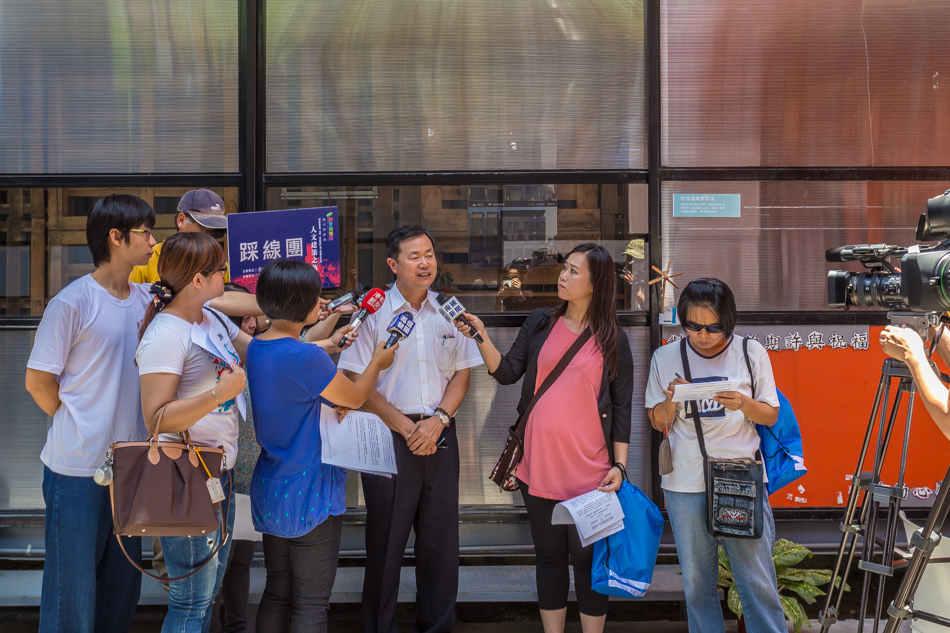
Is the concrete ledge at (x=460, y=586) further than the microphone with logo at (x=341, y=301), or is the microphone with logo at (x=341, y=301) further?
the concrete ledge at (x=460, y=586)

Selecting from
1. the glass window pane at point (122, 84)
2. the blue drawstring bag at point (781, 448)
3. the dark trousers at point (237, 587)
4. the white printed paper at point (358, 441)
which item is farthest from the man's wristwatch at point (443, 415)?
the glass window pane at point (122, 84)

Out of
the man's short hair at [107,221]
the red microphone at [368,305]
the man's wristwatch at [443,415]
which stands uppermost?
the man's short hair at [107,221]

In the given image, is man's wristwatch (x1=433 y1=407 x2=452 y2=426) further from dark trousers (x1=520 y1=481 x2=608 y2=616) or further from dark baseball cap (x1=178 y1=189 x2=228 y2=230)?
dark baseball cap (x1=178 y1=189 x2=228 y2=230)

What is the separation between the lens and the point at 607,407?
3.67 meters

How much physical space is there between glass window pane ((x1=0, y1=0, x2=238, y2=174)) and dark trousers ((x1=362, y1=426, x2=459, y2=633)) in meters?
2.38

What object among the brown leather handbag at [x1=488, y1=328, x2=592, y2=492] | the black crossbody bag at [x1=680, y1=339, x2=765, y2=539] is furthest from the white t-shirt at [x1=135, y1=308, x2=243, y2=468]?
the black crossbody bag at [x1=680, y1=339, x2=765, y2=539]

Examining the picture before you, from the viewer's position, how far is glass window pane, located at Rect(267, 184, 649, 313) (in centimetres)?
465

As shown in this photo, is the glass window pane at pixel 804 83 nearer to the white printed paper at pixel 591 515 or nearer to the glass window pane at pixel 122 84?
the white printed paper at pixel 591 515

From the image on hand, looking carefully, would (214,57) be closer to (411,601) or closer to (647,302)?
(647,302)

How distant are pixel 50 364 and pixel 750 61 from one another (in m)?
4.39

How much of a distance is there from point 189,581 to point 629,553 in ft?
6.50

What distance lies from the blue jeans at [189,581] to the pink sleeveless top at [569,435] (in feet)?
5.12

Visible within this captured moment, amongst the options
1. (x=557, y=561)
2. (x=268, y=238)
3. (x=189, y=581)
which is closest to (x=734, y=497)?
(x=557, y=561)

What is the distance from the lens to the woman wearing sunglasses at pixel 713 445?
3359 millimetres
